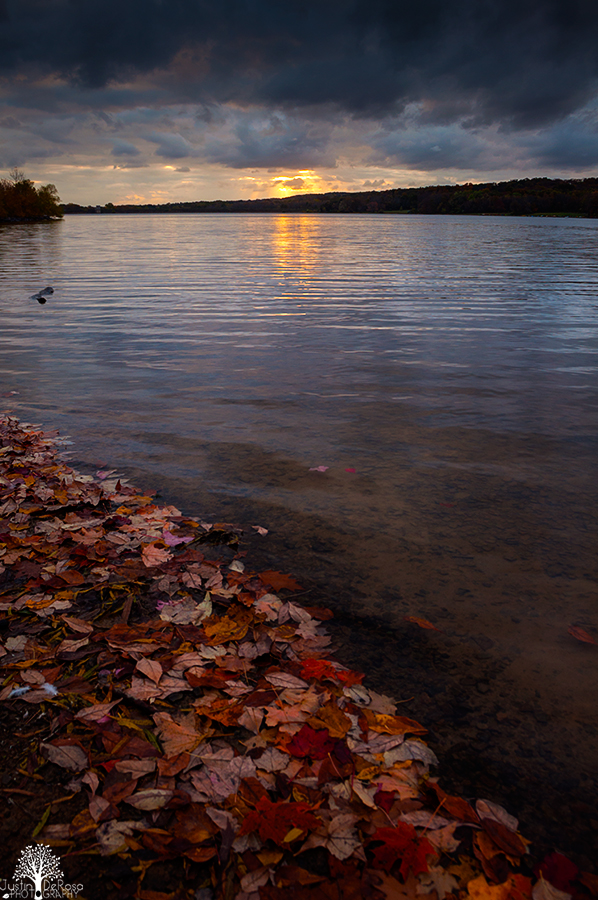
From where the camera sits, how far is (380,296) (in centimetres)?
2356

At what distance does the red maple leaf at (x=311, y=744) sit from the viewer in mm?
2904

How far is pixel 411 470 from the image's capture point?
7.02 metres

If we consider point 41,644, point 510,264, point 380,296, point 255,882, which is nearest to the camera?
point 255,882

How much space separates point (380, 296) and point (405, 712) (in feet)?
72.8

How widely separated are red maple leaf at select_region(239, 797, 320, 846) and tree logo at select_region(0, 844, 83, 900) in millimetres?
790

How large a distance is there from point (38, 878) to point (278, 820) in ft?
3.58

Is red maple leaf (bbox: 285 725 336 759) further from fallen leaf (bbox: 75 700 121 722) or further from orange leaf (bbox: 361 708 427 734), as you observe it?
fallen leaf (bbox: 75 700 121 722)

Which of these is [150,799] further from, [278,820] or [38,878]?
[278,820]

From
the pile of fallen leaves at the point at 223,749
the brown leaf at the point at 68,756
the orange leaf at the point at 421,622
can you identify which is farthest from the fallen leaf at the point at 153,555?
the orange leaf at the point at 421,622

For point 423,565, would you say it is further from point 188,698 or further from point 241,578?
point 188,698

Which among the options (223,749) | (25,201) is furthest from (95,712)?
(25,201)

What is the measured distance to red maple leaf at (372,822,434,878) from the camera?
239 centimetres

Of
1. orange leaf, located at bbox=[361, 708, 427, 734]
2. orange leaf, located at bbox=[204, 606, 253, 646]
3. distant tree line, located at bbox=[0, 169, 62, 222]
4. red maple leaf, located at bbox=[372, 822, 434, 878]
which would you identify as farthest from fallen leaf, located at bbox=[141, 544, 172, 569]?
distant tree line, located at bbox=[0, 169, 62, 222]

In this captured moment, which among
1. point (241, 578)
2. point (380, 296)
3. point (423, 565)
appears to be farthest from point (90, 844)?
point (380, 296)
